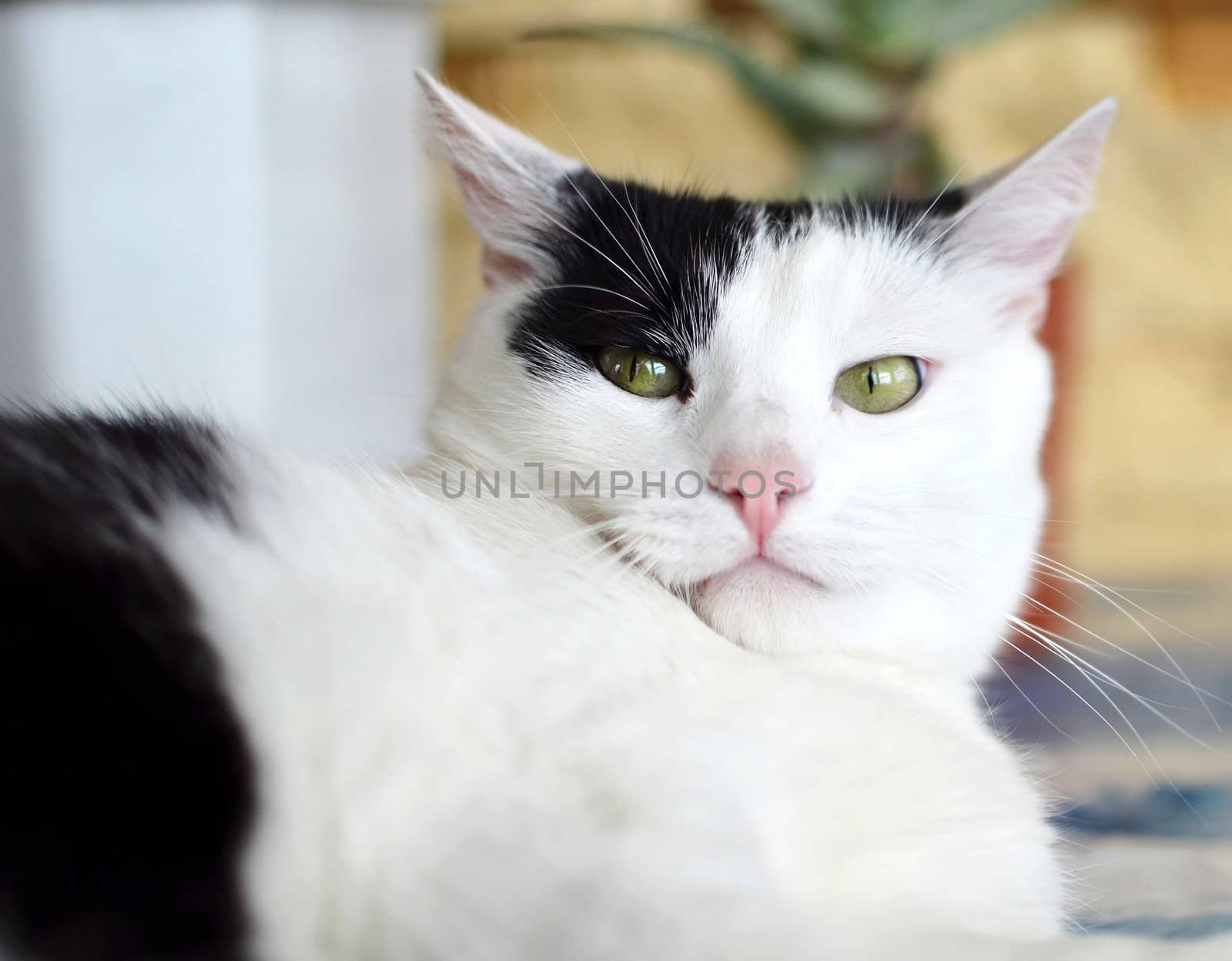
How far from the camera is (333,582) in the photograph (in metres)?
0.74

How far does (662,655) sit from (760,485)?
0.15m

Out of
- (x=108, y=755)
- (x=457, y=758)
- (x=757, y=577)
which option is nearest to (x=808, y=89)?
(x=757, y=577)

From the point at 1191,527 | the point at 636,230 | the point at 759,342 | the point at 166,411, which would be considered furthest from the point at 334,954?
the point at 1191,527

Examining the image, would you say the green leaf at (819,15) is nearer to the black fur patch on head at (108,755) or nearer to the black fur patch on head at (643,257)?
the black fur patch on head at (643,257)

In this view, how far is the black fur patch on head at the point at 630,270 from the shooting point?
99cm

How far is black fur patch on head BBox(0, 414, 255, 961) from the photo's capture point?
601 millimetres

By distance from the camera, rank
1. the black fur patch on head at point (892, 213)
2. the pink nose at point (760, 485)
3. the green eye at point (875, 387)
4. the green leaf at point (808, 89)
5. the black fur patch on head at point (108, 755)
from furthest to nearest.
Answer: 1. the green leaf at point (808, 89)
2. the black fur patch on head at point (892, 213)
3. the green eye at point (875, 387)
4. the pink nose at point (760, 485)
5. the black fur patch on head at point (108, 755)

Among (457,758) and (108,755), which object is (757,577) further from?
(108,755)

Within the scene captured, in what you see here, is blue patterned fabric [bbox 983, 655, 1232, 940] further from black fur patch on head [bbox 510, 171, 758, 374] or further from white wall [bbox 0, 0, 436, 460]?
white wall [bbox 0, 0, 436, 460]

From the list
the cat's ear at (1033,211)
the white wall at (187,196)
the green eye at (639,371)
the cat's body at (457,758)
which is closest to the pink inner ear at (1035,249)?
the cat's ear at (1033,211)

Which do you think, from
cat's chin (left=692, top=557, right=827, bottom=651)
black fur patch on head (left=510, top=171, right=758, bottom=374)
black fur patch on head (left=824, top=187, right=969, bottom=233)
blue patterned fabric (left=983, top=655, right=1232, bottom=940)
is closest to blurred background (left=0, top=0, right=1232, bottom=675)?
blue patterned fabric (left=983, top=655, right=1232, bottom=940)

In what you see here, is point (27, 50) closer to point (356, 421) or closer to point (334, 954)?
point (356, 421)

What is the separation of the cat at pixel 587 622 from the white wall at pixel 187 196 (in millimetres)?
1242

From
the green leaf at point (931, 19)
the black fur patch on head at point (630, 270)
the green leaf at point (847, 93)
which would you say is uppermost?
the green leaf at point (931, 19)
